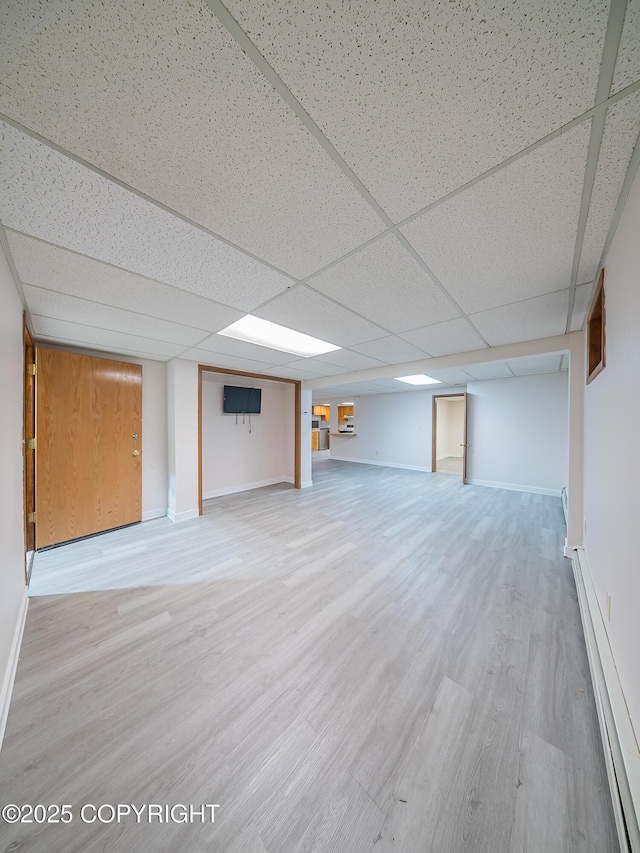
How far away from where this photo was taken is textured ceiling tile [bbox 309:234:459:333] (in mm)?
1547

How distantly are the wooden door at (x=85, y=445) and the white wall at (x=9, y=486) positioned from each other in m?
1.42

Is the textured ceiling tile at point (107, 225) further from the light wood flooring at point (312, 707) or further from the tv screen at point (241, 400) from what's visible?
the tv screen at point (241, 400)

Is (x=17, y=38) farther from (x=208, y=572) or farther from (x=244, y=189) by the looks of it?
(x=208, y=572)

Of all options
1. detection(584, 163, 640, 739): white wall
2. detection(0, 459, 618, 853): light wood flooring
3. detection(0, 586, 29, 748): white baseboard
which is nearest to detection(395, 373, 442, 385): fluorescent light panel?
detection(0, 459, 618, 853): light wood flooring

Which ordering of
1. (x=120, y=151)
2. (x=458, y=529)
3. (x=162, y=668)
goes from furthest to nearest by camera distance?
→ (x=458, y=529)
(x=162, y=668)
(x=120, y=151)

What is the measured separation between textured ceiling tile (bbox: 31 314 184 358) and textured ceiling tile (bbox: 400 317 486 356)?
2742mm

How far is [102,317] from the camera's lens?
2.40 meters

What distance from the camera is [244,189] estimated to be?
1098 millimetres

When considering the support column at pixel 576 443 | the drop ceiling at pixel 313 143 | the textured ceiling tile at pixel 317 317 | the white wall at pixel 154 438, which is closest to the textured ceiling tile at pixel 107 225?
the drop ceiling at pixel 313 143

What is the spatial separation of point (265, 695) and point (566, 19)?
2.60 metres

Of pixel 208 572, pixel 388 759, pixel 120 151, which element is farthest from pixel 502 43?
pixel 208 572

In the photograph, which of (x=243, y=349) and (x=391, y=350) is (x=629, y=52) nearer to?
(x=391, y=350)

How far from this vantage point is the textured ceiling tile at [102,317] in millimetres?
2035

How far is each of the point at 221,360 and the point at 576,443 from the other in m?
4.32
